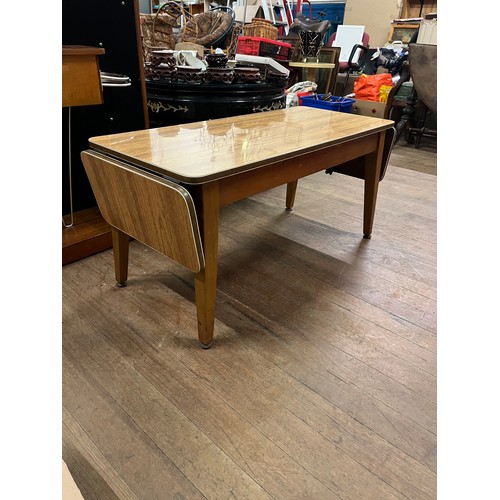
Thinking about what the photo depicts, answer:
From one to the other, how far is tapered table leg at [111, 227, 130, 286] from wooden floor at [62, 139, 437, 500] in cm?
5

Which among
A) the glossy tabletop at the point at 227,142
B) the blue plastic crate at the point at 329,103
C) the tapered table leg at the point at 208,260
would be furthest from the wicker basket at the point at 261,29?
the tapered table leg at the point at 208,260

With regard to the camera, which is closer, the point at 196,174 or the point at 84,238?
the point at 196,174

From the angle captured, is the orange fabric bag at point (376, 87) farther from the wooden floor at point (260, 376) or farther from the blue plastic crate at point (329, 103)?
the wooden floor at point (260, 376)

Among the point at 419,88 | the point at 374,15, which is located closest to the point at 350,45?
the point at 374,15

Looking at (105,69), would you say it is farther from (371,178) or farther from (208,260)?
(371,178)

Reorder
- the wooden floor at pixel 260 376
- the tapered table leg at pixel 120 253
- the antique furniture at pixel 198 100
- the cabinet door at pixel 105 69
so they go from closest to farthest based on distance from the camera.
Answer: the wooden floor at pixel 260 376 < the tapered table leg at pixel 120 253 < the cabinet door at pixel 105 69 < the antique furniture at pixel 198 100

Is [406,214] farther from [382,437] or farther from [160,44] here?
[160,44]

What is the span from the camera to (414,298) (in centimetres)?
170

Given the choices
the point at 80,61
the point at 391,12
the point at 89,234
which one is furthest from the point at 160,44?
the point at 391,12

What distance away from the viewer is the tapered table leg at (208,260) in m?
1.15

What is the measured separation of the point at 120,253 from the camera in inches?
63.5

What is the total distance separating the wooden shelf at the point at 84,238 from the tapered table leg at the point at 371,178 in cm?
132

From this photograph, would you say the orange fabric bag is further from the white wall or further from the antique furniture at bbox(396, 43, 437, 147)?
the white wall

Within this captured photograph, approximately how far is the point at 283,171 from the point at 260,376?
27.2 inches
